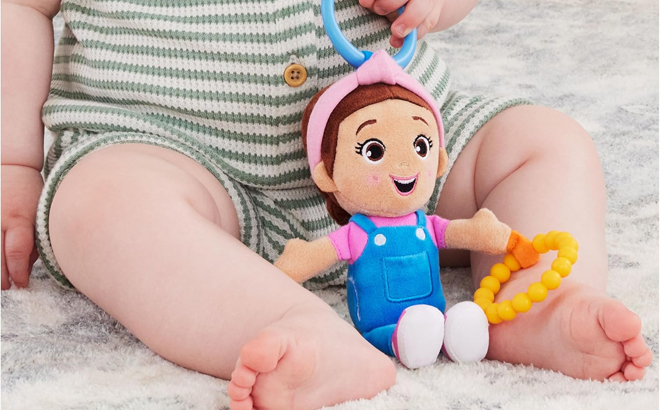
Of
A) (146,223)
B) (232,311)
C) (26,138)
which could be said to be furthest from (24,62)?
(232,311)

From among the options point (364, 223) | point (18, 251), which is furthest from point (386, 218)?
point (18, 251)

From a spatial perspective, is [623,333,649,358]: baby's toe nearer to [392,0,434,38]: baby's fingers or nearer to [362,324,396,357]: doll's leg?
[362,324,396,357]: doll's leg

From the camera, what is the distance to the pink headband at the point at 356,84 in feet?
2.34

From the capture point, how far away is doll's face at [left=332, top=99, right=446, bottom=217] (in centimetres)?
69

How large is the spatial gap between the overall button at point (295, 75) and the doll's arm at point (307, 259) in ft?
0.68

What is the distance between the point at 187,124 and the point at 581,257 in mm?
436

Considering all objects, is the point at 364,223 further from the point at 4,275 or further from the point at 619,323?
the point at 4,275

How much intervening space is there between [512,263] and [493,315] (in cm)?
7

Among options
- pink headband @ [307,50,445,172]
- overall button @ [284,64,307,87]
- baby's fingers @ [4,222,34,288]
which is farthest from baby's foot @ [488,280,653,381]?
baby's fingers @ [4,222,34,288]

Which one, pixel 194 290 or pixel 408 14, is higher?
pixel 408 14

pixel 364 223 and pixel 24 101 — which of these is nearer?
pixel 364 223

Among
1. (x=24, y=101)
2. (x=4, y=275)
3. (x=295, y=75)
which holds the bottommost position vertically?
(x=4, y=275)

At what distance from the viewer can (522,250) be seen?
0.72 meters

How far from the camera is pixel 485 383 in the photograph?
619 millimetres
